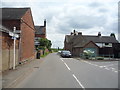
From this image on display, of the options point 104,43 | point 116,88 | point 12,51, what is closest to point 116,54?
point 104,43

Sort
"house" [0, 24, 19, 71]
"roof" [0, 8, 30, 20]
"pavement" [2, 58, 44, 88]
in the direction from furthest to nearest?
"roof" [0, 8, 30, 20]
"house" [0, 24, 19, 71]
"pavement" [2, 58, 44, 88]

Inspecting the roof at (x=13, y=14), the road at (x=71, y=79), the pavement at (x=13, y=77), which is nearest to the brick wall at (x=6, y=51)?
the pavement at (x=13, y=77)

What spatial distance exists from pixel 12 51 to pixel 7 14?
9.76m

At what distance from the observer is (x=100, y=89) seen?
8.83 m

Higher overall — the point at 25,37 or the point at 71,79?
the point at 25,37

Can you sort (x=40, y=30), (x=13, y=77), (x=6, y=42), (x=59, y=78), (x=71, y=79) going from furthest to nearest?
1. (x=40, y=30)
2. (x=6, y=42)
3. (x=59, y=78)
4. (x=71, y=79)
5. (x=13, y=77)

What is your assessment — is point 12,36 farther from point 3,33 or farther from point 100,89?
point 100,89

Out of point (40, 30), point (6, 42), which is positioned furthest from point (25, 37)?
point (40, 30)

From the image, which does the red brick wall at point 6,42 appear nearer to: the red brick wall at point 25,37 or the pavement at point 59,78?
the pavement at point 59,78

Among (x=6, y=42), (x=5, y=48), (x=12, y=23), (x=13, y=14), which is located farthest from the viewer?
(x=13, y=14)

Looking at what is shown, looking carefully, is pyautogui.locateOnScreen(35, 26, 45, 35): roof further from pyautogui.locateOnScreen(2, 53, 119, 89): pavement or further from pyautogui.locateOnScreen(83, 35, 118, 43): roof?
pyautogui.locateOnScreen(2, 53, 119, 89): pavement

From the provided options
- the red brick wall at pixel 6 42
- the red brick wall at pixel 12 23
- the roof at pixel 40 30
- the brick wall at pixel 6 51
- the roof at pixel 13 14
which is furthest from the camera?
the roof at pixel 40 30

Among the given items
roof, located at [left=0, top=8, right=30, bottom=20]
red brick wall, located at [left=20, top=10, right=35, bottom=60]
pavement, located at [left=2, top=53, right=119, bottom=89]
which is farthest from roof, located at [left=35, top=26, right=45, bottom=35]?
pavement, located at [left=2, top=53, right=119, bottom=89]

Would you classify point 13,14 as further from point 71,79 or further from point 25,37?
point 71,79
